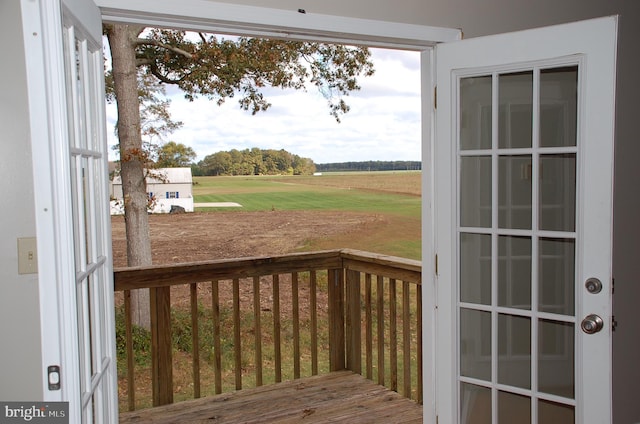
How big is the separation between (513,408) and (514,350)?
25 cm

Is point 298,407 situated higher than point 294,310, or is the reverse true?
point 294,310

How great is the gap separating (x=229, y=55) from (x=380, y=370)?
3.54m

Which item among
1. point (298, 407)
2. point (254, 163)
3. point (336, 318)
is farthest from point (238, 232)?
point (298, 407)

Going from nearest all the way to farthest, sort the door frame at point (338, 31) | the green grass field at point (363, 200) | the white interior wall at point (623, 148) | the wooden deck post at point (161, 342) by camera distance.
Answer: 1. the door frame at point (338, 31)
2. the white interior wall at point (623, 148)
3. the wooden deck post at point (161, 342)
4. the green grass field at point (363, 200)

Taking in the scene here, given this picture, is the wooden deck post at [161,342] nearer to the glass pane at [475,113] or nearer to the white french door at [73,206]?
the white french door at [73,206]

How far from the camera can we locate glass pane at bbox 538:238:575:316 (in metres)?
2.22

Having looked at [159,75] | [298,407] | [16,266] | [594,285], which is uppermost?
[159,75]

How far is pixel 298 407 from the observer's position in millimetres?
3541

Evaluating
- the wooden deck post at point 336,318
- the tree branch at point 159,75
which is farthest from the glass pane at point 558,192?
the tree branch at point 159,75

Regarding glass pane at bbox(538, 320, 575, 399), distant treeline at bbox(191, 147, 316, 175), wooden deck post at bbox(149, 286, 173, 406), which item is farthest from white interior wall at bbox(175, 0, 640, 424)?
distant treeline at bbox(191, 147, 316, 175)

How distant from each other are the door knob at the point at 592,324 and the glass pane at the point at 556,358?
0.30 feet

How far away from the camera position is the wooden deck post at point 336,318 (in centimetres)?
413

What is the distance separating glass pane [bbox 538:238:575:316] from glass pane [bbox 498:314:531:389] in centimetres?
13

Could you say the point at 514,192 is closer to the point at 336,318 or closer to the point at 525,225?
the point at 525,225
